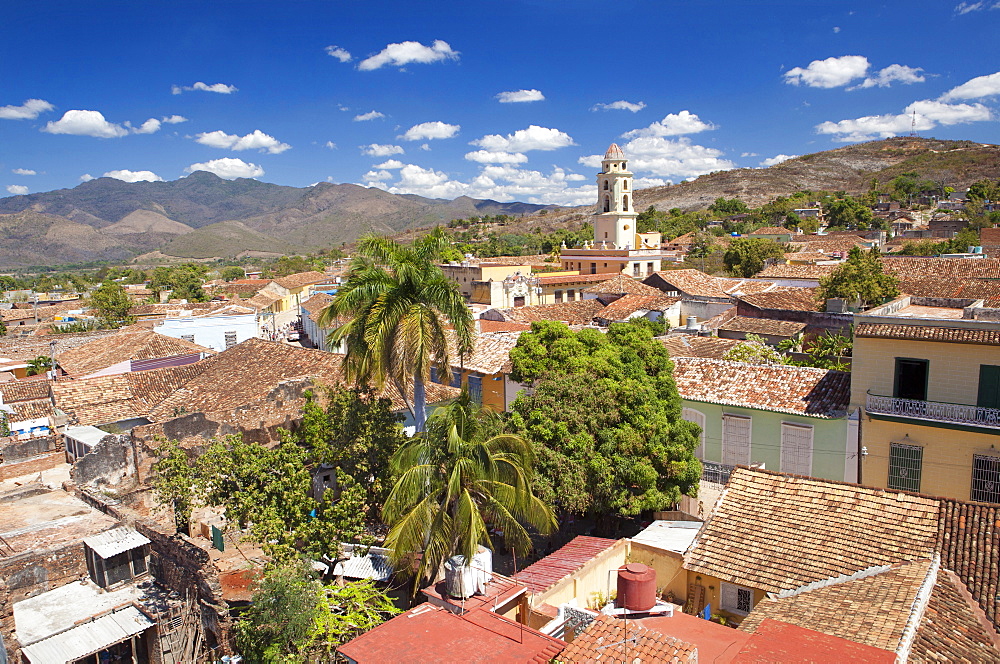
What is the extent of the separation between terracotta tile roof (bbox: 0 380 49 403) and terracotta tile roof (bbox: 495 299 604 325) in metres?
20.3

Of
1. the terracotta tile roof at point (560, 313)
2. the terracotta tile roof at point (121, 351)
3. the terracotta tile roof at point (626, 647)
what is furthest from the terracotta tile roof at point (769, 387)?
the terracotta tile roof at point (121, 351)

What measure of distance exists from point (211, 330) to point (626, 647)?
1303 inches

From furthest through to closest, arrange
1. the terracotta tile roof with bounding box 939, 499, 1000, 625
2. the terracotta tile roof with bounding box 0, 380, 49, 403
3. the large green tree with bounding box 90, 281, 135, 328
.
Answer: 1. the large green tree with bounding box 90, 281, 135, 328
2. the terracotta tile roof with bounding box 0, 380, 49, 403
3. the terracotta tile roof with bounding box 939, 499, 1000, 625

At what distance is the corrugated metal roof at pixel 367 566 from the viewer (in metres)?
12.1

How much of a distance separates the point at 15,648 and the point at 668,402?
13131 mm

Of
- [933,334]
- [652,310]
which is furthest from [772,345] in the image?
[933,334]

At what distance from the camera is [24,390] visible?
26828mm

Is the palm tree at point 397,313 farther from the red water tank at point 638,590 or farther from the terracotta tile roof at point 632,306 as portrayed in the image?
the terracotta tile roof at point 632,306

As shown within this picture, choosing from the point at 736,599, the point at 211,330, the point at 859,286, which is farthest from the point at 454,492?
the point at 211,330

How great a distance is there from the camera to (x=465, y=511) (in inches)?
397

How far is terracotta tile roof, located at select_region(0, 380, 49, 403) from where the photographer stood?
26.1m

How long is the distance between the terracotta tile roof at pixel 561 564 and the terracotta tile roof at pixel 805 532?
1.67 metres

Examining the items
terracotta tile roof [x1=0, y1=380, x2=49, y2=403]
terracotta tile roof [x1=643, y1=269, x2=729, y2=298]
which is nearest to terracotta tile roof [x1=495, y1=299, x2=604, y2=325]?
terracotta tile roof [x1=643, y1=269, x2=729, y2=298]

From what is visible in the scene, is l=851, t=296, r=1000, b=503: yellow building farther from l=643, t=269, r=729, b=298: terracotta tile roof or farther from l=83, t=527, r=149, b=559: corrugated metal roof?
l=643, t=269, r=729, b=298: terracotta tile roof
